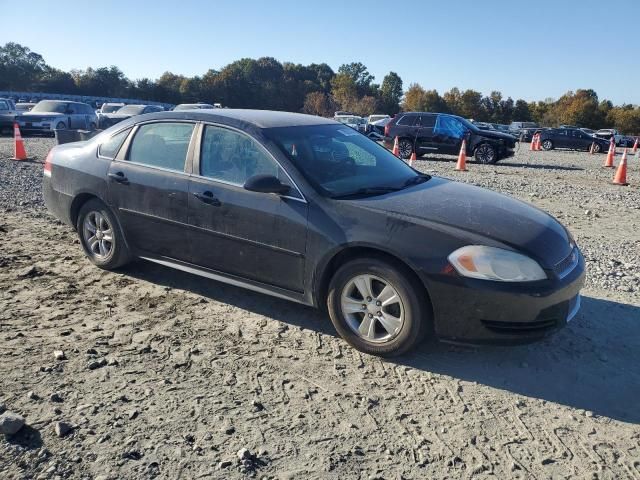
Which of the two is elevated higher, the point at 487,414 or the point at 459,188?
the point at 459,188

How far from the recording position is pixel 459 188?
4.50 metres

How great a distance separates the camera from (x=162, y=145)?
15.4 feet

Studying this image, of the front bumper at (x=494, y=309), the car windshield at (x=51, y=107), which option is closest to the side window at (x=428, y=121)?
the car windshield at (x=51, y=107)

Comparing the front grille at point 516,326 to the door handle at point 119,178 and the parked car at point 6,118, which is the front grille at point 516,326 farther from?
the parked car at point 6,118

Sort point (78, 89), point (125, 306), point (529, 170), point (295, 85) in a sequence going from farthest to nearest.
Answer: point (295, 85) → point (78, 89) → point (529, 170) → point (125, 306)

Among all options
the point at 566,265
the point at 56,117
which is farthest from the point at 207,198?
the point at 56,117

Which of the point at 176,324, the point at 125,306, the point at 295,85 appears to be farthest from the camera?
the point at 295,85

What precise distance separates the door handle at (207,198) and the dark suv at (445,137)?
1457cm

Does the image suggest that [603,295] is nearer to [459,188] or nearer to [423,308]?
[459,188]

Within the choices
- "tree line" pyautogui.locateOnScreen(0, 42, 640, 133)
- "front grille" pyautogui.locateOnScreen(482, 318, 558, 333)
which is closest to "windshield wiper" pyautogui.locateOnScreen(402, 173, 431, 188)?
"front grille" pyautogui.locateOnScreen(482, 318, 558, 333)

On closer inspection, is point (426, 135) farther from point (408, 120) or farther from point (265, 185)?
point (265, 185)

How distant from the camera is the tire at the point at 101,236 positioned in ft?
16.1

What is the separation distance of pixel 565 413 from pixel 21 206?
24.9 feet

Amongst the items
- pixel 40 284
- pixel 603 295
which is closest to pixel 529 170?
pixel 603 295
